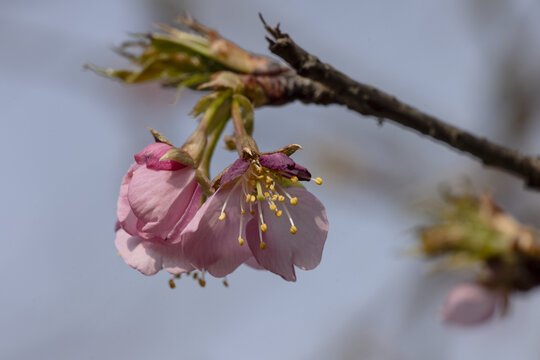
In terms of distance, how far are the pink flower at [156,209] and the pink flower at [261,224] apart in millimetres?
63

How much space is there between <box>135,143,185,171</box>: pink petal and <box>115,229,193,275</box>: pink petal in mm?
168

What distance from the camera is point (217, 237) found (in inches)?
47.1

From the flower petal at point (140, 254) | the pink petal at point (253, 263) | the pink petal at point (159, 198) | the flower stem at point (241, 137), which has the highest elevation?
the flower stem at point (241, 137)

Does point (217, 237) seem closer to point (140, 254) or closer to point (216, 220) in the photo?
point (216, 220)

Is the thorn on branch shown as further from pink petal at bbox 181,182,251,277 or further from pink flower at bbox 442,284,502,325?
pink flower at bbox 442,284,502,325

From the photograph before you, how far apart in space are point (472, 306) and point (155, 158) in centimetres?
219

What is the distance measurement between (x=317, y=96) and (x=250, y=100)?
0.18 meters

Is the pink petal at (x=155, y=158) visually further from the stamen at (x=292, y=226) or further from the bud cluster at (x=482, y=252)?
the bud cluster at (x=482, y=252)

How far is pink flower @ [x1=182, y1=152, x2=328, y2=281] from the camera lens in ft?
3.84

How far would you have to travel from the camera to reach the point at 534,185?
1806 millimetres

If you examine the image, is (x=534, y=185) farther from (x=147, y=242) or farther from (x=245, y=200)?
(x=147, y=242)

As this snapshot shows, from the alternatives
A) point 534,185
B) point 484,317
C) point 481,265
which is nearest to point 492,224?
point 481,265

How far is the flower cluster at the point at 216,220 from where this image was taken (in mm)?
1171

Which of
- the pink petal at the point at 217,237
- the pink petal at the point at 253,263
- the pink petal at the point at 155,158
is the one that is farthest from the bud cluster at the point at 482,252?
the pink petal at the point at 155,158
